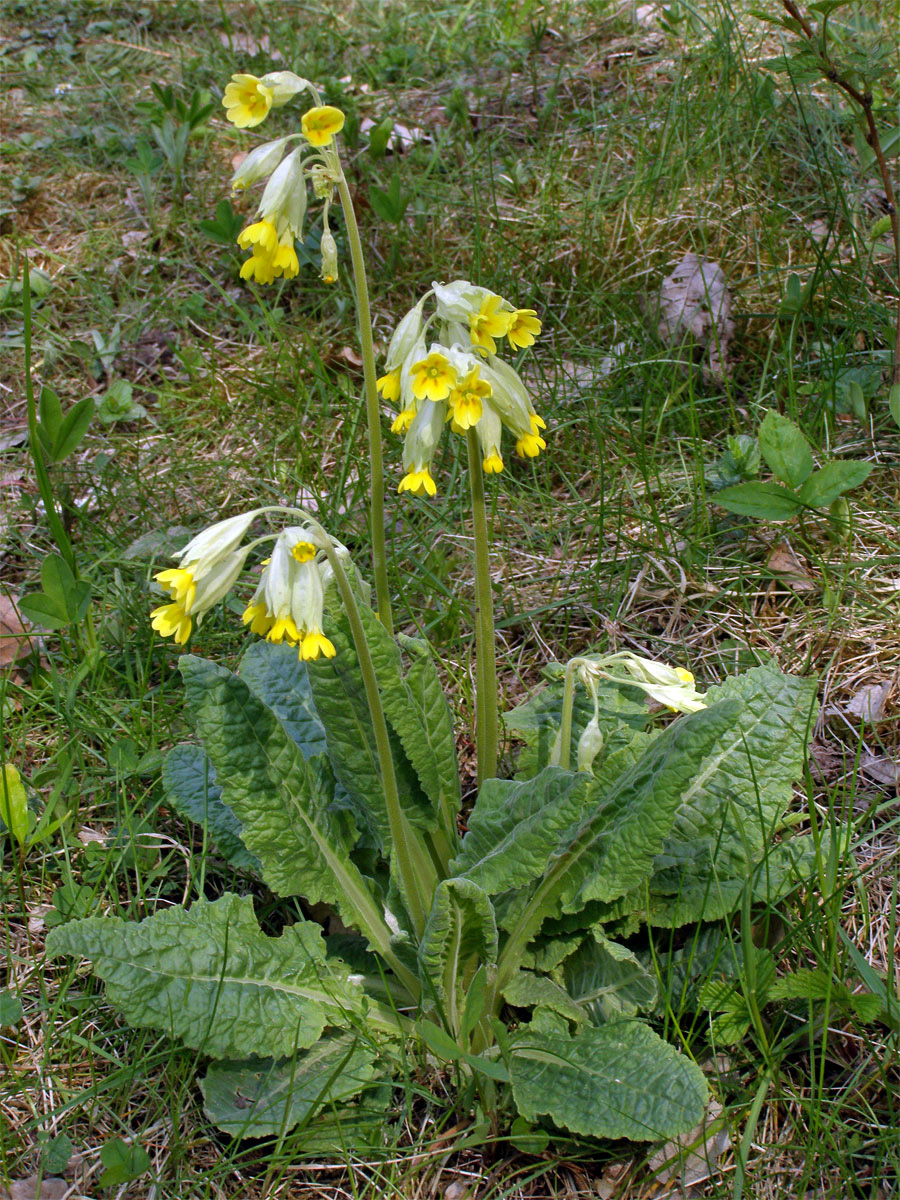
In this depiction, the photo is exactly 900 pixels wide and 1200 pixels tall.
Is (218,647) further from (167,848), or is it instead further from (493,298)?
(493,298)

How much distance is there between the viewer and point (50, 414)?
3271 millimetres

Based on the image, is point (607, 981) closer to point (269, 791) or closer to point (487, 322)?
point (269, 791)

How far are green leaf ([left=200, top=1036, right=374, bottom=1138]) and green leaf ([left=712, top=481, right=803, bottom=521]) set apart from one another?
1.70 m

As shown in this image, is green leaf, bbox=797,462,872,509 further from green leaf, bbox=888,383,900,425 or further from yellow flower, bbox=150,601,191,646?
yellow flower, bbox=150,601,191,646

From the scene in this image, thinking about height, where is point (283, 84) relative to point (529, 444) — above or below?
above

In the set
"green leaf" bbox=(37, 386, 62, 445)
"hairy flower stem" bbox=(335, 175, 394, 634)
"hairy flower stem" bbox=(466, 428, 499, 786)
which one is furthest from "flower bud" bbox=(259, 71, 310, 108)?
"green leaf" bbox=(37, 386, 62, 445)

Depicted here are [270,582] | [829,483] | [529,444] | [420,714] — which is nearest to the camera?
[270,582]

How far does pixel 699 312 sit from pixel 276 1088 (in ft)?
9.64

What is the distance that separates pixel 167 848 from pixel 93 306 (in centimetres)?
272

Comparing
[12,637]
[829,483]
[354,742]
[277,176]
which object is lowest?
[12,637]

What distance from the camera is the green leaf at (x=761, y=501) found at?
287cm

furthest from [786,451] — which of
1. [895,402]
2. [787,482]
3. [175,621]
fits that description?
[175,621]

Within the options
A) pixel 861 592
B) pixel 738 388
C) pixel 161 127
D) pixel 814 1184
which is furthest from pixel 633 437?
pixel 161 127

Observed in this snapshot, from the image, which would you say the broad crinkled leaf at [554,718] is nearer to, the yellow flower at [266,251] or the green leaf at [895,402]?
the yellow flower at [266,251]
